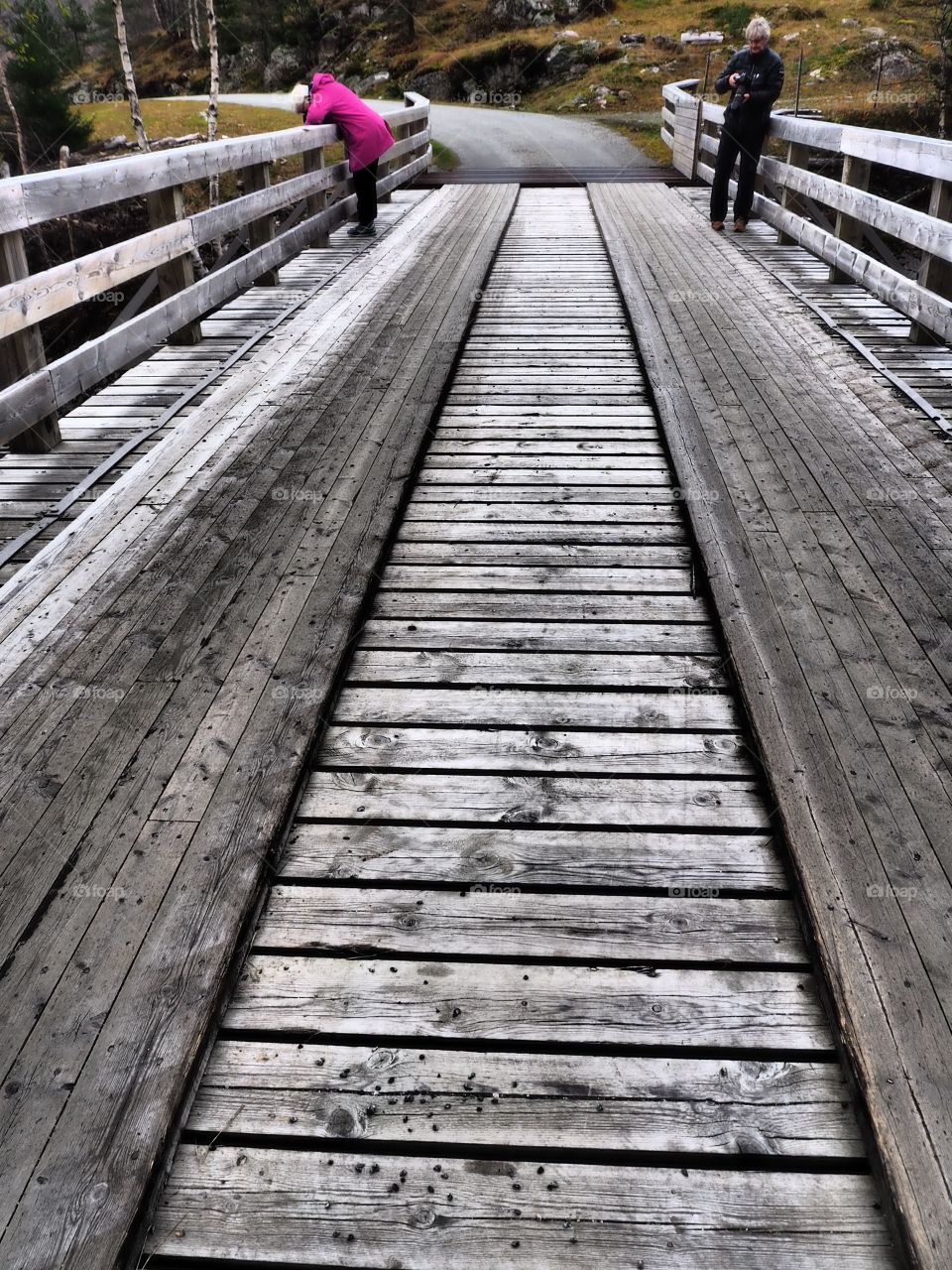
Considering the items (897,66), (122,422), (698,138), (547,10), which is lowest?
(122,422)

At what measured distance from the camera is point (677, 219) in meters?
10.5

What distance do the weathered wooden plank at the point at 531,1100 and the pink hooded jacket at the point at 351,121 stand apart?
922 cm

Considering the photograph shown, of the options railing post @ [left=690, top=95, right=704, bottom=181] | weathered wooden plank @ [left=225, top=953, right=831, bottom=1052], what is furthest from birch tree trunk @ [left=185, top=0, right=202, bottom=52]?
weathered wooden plank @ [left=225, top=953, right=831, bottom=1052]

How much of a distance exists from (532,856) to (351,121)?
9025 mm

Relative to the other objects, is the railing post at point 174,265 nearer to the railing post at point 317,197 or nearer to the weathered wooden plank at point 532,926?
the railing post at point 317,197

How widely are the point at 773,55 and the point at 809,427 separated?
5662 millimetres

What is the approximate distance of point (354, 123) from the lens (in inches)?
376

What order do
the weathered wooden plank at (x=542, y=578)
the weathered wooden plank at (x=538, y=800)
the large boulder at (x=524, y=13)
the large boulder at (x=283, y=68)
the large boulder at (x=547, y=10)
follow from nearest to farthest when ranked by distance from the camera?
the weathered wooden plank at (x=538, y=800), the weathered wooden plank at (x=542, y=578), the large boulder at (x=547, y=10), the large boulder at (x=524, y=13), the large boulder at (x=283, y=68)

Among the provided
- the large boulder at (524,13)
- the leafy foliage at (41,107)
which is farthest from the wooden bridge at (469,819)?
the large boulder at (524,13)

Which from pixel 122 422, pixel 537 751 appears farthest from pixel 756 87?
pixel 537 751

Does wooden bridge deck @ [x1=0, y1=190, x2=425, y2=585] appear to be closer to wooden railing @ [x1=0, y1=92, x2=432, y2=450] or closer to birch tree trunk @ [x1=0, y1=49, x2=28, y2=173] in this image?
wooden railing @ [x1=0, y1=92, x2=432, y2=450]

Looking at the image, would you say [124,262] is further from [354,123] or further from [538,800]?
[354,123]

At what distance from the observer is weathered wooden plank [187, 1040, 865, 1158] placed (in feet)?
5.59

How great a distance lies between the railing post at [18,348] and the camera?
4234mm
